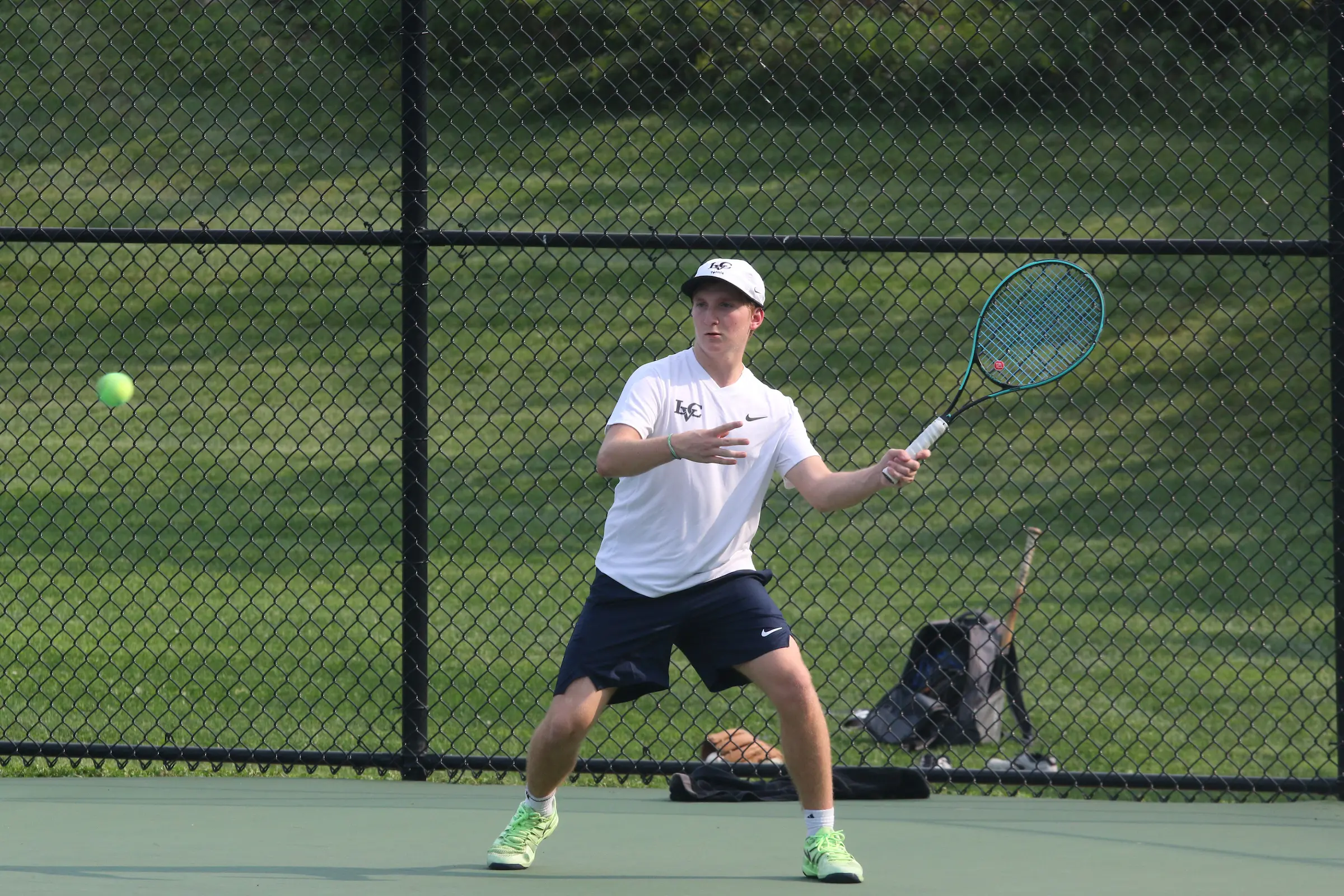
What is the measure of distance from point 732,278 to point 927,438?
598mm

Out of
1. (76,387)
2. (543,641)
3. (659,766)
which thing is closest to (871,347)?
(76,387)

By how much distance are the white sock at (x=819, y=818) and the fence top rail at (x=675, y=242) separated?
154 cm

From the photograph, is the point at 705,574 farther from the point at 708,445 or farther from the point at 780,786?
the point at 780,786

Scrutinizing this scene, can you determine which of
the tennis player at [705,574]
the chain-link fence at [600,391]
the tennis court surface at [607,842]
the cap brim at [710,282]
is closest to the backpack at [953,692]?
the chain-link fence at [600,391]

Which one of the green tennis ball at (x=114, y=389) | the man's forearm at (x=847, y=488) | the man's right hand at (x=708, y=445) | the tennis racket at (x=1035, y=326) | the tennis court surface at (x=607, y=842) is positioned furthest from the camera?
the green tennis ball at (x=114, y=389)

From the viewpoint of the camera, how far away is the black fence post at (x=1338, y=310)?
4.43 m

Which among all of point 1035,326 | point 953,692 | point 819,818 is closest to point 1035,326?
point 1035,326

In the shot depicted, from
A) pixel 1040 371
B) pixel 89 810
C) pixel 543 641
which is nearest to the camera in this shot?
pixel 1040 371

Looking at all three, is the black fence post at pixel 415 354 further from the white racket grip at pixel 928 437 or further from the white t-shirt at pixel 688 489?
the white racket grip at pixel 928 437

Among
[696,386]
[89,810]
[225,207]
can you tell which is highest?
[225,207]

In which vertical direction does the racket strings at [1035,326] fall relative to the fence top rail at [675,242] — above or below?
below

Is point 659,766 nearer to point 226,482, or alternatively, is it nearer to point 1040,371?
point 1040,371

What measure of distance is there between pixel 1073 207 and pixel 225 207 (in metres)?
12.1

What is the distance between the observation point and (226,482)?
12.6 m
